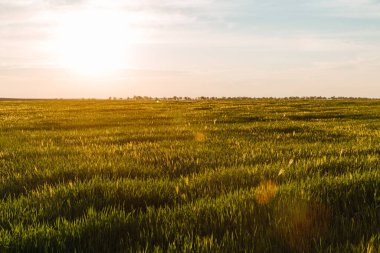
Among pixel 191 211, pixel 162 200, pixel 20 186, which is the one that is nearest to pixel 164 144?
pixel 20 186

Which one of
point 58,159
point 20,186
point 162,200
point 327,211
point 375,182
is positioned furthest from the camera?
point 58,159

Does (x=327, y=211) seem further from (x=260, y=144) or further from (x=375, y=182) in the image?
(x=260, y=144)

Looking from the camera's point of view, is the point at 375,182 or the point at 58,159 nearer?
the point at 375,182

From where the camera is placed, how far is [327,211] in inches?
153

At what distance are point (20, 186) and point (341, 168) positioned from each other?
184 inches

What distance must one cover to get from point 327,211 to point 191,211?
4.26 ft

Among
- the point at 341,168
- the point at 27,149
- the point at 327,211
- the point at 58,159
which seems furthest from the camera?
the point at 27,149

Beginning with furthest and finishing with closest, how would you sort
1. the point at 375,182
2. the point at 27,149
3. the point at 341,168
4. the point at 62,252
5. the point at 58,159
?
the point at 27,149, the point at 58,159, the point at 341,168, the point at 375,182, the point at 62,252

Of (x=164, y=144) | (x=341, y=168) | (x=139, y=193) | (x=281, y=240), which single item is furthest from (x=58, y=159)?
(x=281, y=240)

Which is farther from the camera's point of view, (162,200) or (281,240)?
(162,200)

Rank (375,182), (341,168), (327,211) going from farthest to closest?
(341,168) < (375,182) < (327,211)

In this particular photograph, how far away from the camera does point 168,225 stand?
11.8 feet

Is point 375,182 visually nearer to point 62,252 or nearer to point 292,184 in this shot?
point 292,184

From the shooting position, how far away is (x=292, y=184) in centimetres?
480
